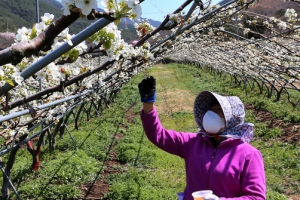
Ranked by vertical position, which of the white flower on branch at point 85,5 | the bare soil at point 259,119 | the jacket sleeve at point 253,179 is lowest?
the bare soil at point 259,119

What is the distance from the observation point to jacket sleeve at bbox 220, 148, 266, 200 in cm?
186

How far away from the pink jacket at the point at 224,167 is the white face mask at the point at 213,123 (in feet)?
0.27

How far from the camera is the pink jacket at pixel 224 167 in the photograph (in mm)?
1900

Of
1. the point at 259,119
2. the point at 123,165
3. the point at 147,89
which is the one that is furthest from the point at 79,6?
the point at 259,119

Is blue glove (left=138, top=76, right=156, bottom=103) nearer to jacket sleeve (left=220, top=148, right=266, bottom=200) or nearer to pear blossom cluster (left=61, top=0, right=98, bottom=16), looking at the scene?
jacket sleeve (left=220, top=148, right=266, bottom=200)

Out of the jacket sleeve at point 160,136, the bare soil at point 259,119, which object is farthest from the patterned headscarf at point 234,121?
the bare soil at point 259,119

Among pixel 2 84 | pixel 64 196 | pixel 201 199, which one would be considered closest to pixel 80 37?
pixel 2 84

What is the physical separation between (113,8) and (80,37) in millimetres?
138

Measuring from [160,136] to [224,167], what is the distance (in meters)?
0.50

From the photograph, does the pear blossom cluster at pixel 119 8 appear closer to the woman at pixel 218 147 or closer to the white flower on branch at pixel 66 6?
the white flower on branch at pixel 66 6

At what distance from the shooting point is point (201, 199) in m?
1.70

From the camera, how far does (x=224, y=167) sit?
197cm

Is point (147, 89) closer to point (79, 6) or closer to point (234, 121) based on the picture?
point (234, 121)

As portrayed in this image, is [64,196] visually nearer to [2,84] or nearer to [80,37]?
[2,84]
